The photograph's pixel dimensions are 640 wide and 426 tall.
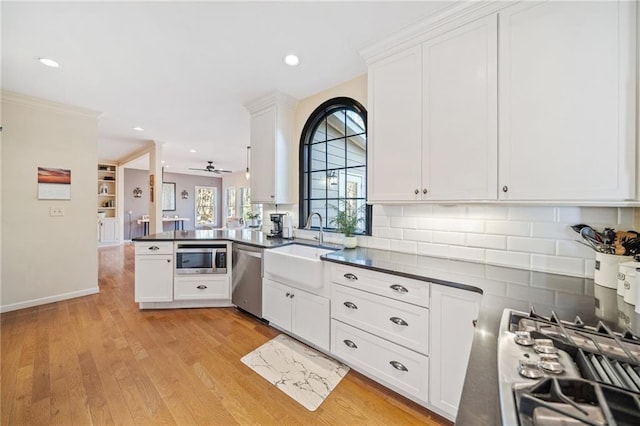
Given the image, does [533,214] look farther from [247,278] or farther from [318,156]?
[247,278]

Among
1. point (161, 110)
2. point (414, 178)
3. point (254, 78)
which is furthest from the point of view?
point (161, 110)

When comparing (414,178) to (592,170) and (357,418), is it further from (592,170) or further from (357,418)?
(357,418)

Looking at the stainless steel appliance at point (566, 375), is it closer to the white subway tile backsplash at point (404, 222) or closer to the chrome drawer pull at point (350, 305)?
the chrome drawer pull at point (350, 305)

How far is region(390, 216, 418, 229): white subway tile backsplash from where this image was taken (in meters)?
2.12

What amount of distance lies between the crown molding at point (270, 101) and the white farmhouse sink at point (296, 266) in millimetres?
1707

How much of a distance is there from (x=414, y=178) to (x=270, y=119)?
1.97 meters

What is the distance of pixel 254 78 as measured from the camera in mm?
2572

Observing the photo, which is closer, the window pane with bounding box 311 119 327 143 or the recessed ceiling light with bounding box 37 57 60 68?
the recessed ceiling light with bounding box 37 57 60 68

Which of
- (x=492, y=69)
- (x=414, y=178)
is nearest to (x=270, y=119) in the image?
(x=414, y=178)

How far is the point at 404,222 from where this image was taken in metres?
2.18

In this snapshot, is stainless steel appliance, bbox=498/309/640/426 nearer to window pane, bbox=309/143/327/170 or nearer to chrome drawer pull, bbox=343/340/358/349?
chrome drawer pull, bbox=343/340/358/349

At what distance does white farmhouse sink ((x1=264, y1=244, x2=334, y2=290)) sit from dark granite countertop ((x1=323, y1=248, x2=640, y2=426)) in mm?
186

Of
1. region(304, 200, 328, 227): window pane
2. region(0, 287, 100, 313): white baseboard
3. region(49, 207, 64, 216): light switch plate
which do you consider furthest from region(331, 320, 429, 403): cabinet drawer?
region(49, 207, 64, 216): light switch plate

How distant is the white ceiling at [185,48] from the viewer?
5.46ft
